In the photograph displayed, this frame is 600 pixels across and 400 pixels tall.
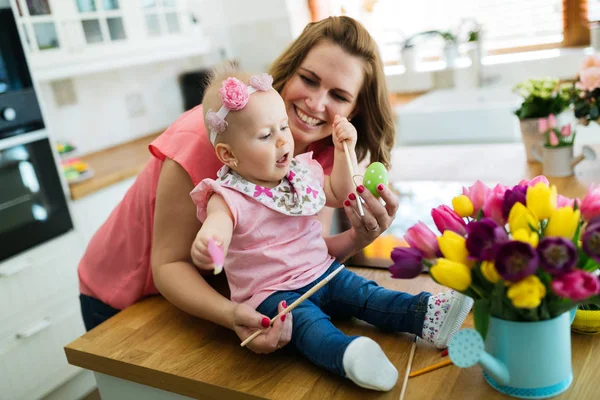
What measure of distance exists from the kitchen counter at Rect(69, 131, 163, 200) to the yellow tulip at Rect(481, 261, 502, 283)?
2.04 m

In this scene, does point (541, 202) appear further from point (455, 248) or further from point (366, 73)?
point (366, 73)

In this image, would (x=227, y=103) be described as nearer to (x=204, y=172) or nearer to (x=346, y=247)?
(x=204, y=172)

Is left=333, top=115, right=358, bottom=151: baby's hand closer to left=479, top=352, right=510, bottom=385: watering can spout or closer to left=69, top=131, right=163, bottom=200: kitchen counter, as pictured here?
left=479, top=352, right=510, bottom=385: watering can spout

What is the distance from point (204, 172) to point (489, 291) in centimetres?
60

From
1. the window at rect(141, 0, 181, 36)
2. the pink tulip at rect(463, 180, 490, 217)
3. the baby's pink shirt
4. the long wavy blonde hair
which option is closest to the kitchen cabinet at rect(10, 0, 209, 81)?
the window at rect(141, 0, 181, 36)

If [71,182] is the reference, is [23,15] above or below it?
above

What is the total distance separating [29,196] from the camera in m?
2.23

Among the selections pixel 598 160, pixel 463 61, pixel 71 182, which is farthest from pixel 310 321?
pixel 463 61

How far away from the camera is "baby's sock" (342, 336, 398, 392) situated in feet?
2.56

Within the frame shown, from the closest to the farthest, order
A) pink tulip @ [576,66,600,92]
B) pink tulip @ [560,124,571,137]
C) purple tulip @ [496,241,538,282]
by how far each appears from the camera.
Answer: purple tulip @ [496,241,538,282], pink tulip @ [576,66,600,92], pink tulip @ [560,124,571,137]

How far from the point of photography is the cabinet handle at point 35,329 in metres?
2.18

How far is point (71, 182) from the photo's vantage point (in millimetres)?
2400

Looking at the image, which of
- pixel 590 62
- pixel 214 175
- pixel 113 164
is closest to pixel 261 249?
pixel 214 175

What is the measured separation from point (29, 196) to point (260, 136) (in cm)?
163
